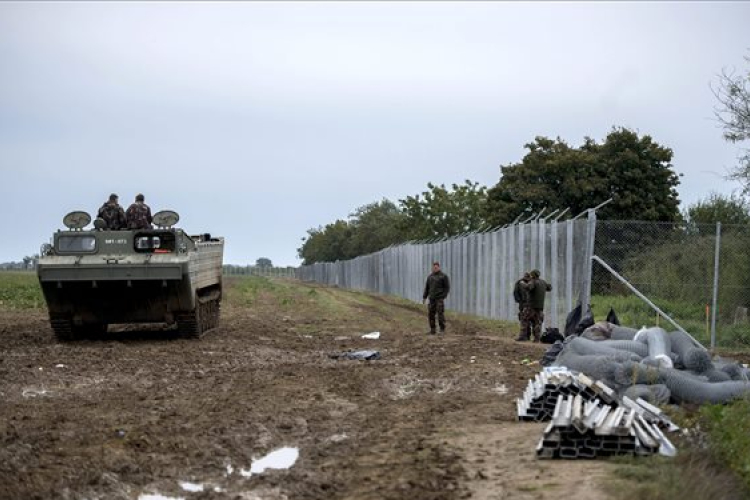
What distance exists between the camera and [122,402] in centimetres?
1264

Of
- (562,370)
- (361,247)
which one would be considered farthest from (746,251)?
(361,247)

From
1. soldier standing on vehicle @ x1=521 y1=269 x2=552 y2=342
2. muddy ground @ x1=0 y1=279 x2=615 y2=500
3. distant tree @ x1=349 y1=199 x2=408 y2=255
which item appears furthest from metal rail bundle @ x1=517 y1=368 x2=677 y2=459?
distant tree @ x1=349 y1=199 x2=408 y2=255

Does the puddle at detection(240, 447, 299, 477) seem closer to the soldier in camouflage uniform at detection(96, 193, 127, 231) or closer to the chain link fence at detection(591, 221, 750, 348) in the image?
the chain link fence at detection(591, 221, 750, 348)

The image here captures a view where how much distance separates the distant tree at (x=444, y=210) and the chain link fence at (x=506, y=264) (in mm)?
11231

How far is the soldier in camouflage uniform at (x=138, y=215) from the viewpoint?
22.4 m

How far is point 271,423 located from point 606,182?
116 feet

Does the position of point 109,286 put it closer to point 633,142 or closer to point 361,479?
point 361,479

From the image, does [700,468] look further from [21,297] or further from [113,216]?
[21,297]

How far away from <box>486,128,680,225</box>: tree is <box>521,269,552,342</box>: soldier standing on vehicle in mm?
22182

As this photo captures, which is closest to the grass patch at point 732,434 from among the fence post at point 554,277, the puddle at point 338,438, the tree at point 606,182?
the puddle at point 338,438

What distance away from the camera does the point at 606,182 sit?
147 ft

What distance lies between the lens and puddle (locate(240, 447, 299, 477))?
29.2 ft

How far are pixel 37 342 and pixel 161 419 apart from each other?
10.9m

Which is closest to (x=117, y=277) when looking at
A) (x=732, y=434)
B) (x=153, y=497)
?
(x=153, y=497)
